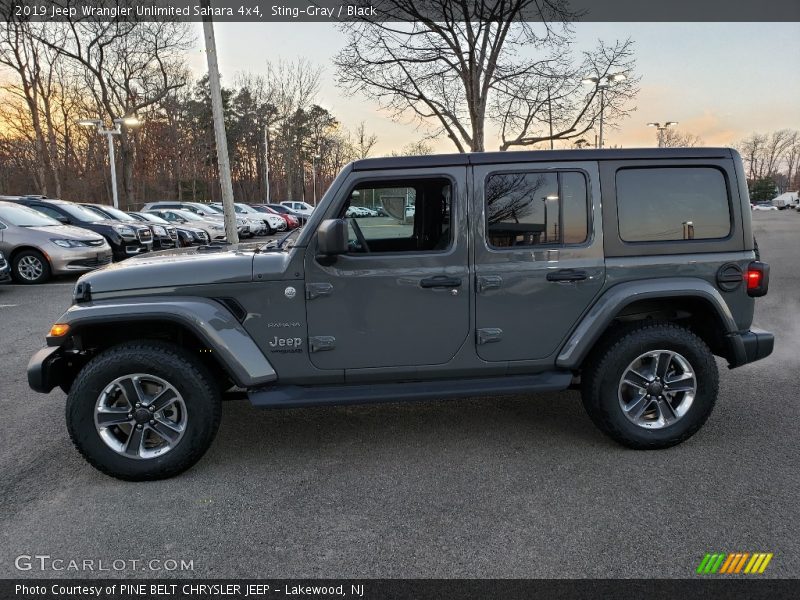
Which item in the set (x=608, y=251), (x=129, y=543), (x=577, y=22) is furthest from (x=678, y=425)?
(x=577, y=22)

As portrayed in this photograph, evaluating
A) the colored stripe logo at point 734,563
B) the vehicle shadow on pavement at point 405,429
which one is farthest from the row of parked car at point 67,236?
the colored stripe logo at point 734,563

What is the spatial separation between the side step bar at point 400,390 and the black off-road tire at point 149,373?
1.01 ft

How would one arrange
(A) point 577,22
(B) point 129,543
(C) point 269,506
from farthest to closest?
(A) point 577,22 < (C) point 269,506 < (B) point 129,543

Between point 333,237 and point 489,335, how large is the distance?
1.13 meters

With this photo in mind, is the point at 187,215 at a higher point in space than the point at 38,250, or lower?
higher

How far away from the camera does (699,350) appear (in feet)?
11.6

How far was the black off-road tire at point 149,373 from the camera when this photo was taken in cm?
321

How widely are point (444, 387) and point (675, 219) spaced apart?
5.96 feet

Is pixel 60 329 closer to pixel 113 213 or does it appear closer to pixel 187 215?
pixel 113 213

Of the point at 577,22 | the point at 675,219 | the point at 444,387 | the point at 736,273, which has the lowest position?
the point at 444,387

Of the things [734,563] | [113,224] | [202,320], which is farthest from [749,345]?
[113,224]

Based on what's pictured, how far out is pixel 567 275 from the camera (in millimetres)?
3469

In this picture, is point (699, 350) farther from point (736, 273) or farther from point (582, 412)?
point (582, 412)

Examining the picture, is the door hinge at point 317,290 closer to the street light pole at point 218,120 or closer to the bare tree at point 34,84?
the street light pole at point 218,120
